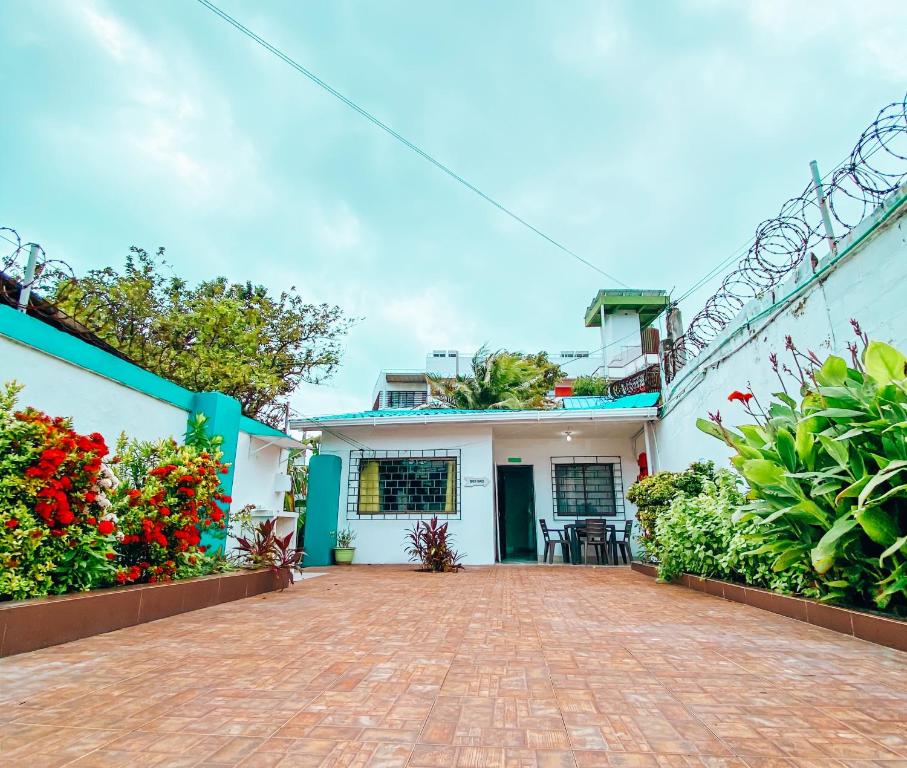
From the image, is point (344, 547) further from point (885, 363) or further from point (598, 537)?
point (885, 363)

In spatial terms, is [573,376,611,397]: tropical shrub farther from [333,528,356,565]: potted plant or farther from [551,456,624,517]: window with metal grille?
[333,528,356,565]: potted plant

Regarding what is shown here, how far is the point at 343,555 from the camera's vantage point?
28.5ft

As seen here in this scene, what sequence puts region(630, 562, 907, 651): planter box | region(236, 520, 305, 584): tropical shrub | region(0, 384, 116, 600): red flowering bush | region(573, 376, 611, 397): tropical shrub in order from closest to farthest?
region(630, 562, 907, 651): planter box → region(0, 384, 116, 600): red flowering bush → region(236, 520, 305, 584): tropical shrub → region(573, 376, 611, 397): tropical shrub

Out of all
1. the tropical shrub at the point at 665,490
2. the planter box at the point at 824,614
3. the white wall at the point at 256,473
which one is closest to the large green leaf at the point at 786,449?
the planter box at the point at 824,614

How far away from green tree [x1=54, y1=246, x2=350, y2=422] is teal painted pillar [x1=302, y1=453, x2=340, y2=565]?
200 cm

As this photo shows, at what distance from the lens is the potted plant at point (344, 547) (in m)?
8.69

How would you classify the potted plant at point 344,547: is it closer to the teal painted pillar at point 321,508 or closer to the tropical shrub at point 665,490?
the teal painted pillar at point 321,508

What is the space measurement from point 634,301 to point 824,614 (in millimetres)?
19058

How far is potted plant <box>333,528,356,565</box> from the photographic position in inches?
342

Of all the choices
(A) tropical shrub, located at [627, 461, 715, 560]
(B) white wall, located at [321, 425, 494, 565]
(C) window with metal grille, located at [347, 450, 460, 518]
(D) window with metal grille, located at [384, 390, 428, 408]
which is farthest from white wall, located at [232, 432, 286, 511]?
(D) window with metal grille, located at [384, 390, 428, 408]

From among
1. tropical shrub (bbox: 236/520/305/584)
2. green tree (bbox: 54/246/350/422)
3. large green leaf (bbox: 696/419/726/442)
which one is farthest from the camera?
green tree (bbox: 54/246/350/422)

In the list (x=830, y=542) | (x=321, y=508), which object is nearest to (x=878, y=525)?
(x=830, y=542)

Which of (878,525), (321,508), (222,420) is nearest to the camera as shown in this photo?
(878,525)

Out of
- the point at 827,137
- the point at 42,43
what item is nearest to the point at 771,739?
the point at 827,137
